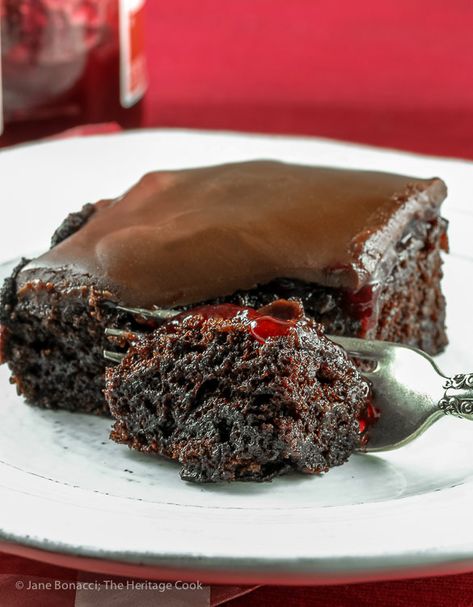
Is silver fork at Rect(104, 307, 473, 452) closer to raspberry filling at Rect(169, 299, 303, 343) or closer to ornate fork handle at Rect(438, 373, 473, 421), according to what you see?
ornate fork handle at Rect(438, 373, 473, 421)

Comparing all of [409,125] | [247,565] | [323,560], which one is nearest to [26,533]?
[247,565]

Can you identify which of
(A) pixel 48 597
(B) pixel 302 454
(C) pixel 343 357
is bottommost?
(A) pixel 48 597

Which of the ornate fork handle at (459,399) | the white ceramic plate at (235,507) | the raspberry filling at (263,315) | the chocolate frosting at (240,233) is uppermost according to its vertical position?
the chocolate frosting at (240,233)

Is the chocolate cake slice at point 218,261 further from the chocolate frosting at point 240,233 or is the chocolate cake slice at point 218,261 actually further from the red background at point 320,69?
the red background at point 320,69

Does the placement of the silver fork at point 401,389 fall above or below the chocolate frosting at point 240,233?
below

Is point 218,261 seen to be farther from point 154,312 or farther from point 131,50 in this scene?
point 131,50

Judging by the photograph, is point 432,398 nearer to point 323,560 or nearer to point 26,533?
point 323,560

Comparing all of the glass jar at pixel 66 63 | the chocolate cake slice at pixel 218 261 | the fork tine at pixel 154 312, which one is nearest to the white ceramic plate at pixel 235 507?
the chocolate cake slice at pixel 218 261

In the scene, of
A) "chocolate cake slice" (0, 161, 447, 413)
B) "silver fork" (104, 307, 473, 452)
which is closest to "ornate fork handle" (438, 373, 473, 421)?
"silver fork" (104, 307, 473, 452)
